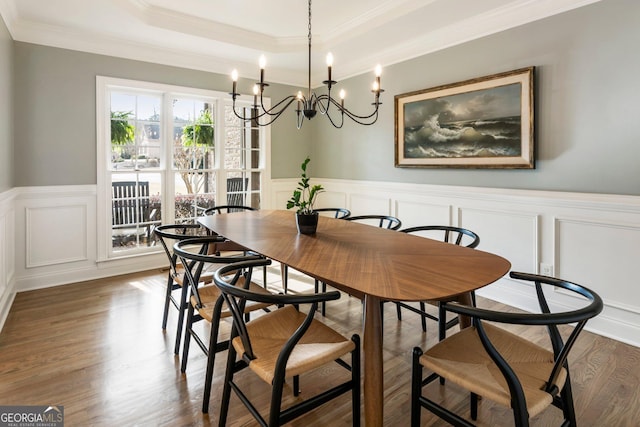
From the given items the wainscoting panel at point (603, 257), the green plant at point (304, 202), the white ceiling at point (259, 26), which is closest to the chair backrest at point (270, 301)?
the green plant at point (304, 202)

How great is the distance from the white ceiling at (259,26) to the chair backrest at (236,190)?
1.46 m

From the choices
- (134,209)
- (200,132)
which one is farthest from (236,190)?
(134,209)

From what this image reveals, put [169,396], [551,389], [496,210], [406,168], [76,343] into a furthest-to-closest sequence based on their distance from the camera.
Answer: [406,168] → [496,210] → [76,343] → [169,396] → [551,389]

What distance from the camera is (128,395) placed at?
2014 mm

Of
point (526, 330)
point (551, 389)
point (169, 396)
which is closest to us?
point (551, 389)

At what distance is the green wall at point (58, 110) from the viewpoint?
361 cm

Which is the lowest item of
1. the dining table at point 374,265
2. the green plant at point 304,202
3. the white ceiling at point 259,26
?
the dining table at point 374,265

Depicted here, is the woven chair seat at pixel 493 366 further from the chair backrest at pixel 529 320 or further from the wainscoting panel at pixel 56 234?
the wainscoting panel at pixel 56 234

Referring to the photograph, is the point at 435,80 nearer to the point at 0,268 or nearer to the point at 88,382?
→ the point at 88,382

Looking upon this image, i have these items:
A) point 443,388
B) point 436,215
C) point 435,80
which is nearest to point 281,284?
point 436,215

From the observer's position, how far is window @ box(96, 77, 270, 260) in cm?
413

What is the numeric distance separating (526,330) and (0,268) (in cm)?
411

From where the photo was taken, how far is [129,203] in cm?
433

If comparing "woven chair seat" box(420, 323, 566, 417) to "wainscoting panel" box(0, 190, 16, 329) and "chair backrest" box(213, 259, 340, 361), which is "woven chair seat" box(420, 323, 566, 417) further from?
"wainscoting panel" box(0, 190, 16, 329)
